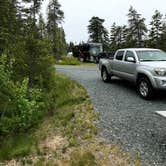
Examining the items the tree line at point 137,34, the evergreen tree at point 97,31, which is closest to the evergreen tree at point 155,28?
the tree line at point 137,34

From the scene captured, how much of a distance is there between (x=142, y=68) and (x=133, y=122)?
2.90 meters

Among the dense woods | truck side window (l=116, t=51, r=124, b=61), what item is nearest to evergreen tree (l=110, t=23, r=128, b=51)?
the dense woods

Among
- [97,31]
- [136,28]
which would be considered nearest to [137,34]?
[136,28]

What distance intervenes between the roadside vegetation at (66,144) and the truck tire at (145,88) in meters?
1.82

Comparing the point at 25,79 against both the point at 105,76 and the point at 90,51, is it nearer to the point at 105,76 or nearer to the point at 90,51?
the point at 105,76

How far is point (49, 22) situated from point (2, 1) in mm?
34926

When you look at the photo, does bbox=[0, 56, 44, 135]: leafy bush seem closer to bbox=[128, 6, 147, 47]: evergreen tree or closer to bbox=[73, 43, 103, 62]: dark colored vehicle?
bbox=[73, 43, 103, 62]: dark colored vehicle

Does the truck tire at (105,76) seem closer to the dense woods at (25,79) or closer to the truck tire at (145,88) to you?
the dense woods at (25,79)

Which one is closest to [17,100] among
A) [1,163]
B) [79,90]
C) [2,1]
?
[1,163]

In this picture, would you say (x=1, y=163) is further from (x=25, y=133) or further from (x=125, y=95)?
(x=125, y=95)

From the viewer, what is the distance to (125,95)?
10.7m

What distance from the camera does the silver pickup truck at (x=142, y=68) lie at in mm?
9305

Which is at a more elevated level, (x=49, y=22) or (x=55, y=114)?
(x=49, y=22)

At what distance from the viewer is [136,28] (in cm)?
5550
